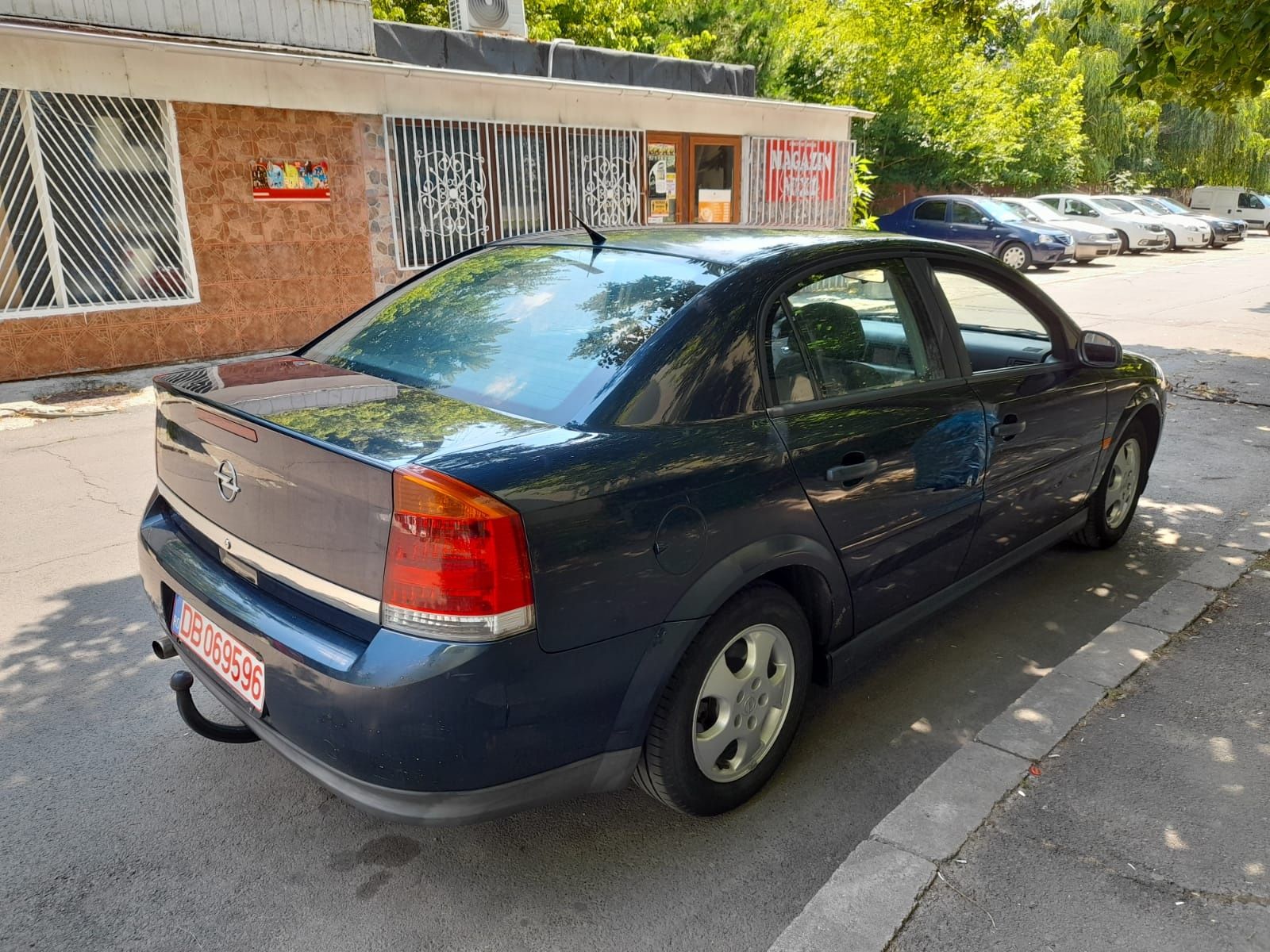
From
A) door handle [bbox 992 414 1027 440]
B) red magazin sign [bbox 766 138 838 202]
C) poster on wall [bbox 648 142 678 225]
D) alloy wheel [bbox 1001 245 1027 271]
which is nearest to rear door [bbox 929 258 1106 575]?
door handle [bbox 992 414 1027 440]

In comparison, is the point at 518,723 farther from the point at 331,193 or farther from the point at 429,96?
the point at 429,96

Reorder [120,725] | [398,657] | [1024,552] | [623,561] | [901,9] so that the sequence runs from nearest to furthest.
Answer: [398,657] → [623,561] → [120,725] → [1024,552] → [901,9]

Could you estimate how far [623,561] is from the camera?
7.68ft

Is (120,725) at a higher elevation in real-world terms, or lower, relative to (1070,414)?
lower

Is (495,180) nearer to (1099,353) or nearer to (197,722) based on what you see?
(1099,353)

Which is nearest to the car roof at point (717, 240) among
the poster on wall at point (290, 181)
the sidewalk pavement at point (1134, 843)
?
the sidewalk pavement at point (1134, 843)

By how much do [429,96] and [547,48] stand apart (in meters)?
2.73

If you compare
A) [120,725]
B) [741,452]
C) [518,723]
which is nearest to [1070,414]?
[741,452]

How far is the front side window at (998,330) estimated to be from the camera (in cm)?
395

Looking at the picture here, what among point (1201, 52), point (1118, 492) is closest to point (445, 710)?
point (1118, 492)

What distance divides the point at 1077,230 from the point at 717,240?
22686 millimetres

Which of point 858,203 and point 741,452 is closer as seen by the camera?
point 741,452

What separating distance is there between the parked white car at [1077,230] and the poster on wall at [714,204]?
9.89m

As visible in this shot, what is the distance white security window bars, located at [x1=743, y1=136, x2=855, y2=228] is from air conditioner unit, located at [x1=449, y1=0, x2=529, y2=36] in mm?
4022
